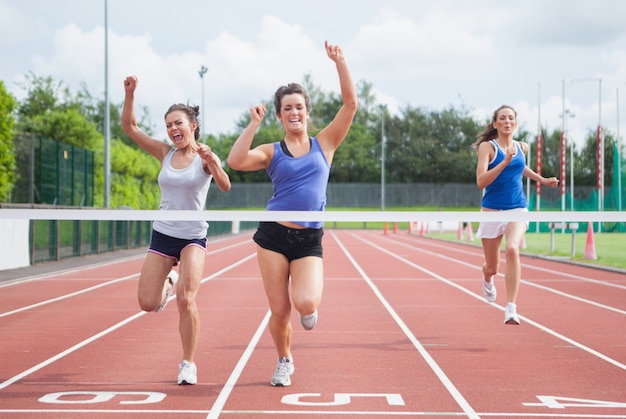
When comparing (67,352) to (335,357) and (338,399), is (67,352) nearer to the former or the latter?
(335,357)

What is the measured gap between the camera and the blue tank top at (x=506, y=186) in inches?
326

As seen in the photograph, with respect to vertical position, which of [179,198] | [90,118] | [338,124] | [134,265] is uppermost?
[90,118]

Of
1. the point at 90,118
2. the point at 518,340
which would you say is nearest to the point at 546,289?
the point at 518,340

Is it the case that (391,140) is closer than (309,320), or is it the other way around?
(309,320)

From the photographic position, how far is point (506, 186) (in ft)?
27.5

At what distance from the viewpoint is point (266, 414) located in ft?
18.8

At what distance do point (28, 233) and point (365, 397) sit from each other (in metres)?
17.2

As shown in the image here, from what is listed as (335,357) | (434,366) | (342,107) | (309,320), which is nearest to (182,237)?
(309,320)

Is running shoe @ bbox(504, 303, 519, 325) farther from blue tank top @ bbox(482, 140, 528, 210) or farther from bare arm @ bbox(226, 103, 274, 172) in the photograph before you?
bare arm @ bbox(226, 103, 274, 172)

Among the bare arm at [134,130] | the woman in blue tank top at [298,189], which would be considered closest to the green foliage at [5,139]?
the bare arm at [134,130]

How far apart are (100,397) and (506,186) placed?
164 inches

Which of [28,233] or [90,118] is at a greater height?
[90,118]

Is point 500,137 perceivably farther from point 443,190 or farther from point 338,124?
point 443,190

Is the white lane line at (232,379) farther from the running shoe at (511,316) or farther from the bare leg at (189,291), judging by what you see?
the running shoe at (511,316)
